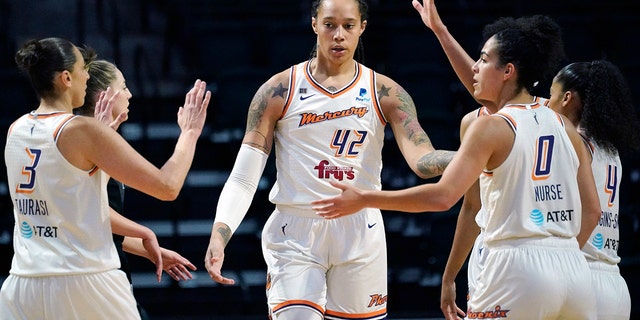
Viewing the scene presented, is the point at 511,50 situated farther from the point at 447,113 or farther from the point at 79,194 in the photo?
the point at 447,113

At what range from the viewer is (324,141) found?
179 inches

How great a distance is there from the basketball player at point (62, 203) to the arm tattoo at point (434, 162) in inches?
49.5

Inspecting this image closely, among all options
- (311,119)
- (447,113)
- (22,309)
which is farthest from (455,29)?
(22,309)

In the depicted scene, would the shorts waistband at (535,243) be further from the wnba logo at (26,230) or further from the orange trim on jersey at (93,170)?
the wnba logo at (26,230)

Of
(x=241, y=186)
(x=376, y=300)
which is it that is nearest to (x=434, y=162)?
(x=376, y=300)

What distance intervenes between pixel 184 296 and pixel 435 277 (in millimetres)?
1908

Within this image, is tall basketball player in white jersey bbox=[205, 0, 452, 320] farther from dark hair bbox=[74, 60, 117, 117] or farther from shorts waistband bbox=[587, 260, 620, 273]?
shorts waistband bbox=[587, 260, 620, 273]

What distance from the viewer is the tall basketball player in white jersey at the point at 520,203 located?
3.58m

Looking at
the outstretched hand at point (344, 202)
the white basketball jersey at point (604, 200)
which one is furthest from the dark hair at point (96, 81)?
the white basketball jersey at point (604, 200)

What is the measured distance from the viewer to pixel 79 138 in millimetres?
3688

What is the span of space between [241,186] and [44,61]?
1163 millimetres

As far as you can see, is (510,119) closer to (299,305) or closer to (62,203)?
(299,305)

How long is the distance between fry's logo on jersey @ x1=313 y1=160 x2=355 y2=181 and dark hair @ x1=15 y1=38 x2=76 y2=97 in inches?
49.6

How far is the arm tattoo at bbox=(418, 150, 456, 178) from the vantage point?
14.3ft
